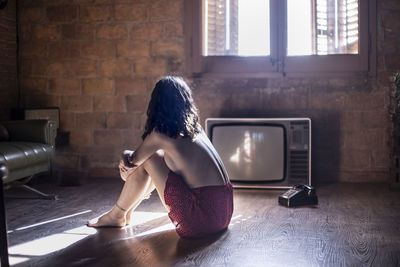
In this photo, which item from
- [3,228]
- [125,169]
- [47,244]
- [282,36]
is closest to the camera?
[3,228]

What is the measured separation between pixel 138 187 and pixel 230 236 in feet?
1.71

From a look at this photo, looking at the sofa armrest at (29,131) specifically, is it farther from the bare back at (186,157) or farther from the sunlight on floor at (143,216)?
the bare back at (186,157)

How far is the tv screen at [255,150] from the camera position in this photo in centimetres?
356

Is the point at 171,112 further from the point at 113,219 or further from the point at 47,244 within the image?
the point at 47,244

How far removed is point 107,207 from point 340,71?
2.16 m

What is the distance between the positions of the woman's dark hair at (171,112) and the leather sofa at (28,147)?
1127 millimetres

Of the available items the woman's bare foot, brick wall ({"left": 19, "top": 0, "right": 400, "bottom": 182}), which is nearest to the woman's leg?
the woman's bare foot

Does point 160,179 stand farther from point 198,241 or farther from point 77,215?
point 77,215

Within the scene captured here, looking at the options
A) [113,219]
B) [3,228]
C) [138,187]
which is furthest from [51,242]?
[3,228]

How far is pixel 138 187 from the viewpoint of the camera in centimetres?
236

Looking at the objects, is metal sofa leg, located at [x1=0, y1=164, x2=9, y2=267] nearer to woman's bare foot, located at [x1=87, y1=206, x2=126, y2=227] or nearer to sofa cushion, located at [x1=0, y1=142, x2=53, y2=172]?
woman's bare foot, located at [x1=87, y1=206, x2=126, y2=227]

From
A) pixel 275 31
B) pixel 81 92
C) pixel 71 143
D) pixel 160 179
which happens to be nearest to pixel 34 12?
pixel 81 92

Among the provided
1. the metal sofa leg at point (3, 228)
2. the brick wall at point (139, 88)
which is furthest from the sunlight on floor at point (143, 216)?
the brick wall at point (139, 88)

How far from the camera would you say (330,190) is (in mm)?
3602
